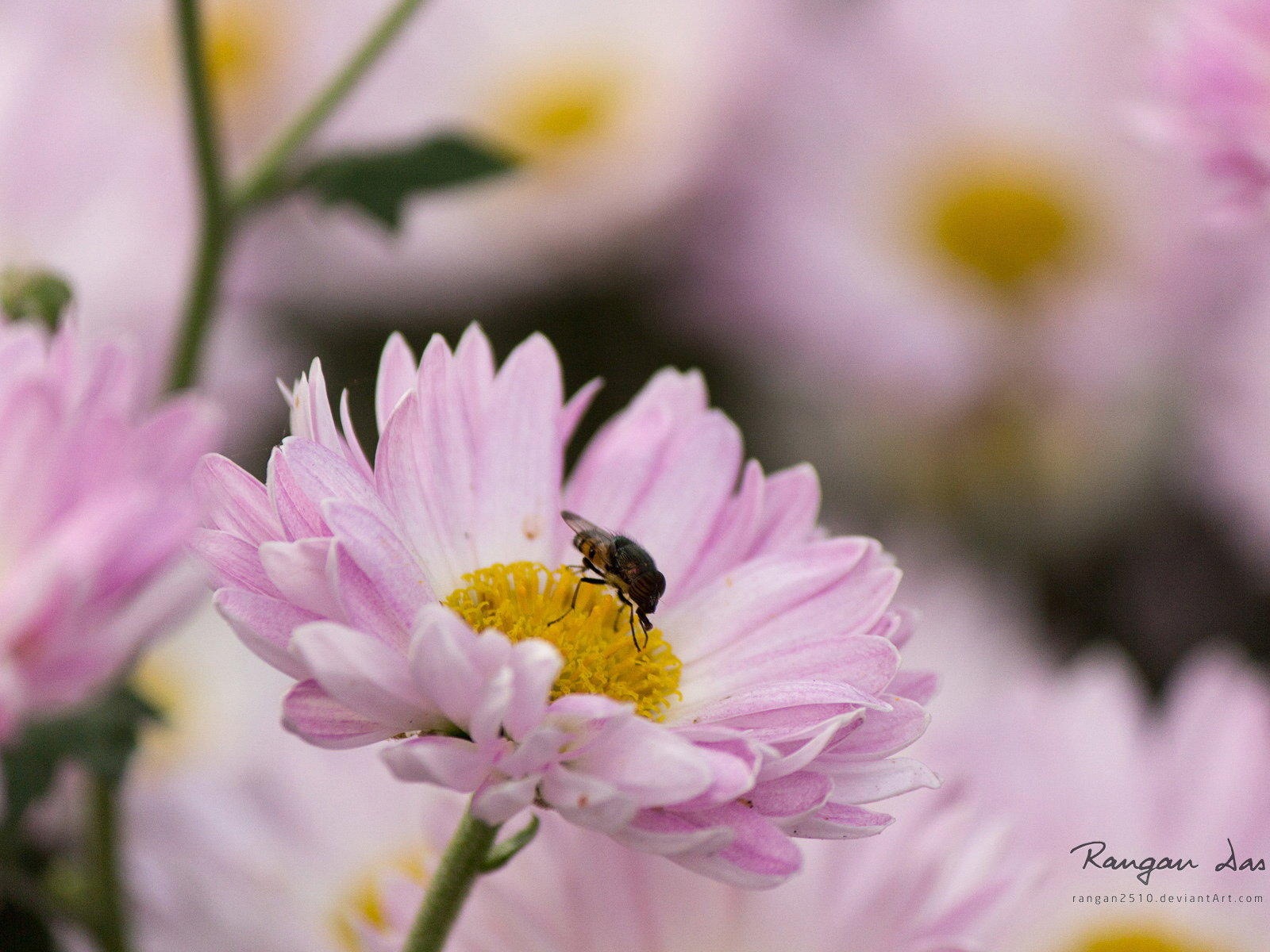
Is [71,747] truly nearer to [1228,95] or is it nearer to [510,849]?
[510,849]

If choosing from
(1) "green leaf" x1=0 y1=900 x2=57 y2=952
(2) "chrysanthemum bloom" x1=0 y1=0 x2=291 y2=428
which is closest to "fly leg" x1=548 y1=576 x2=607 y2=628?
(1) "green leaf" x1=0 y1=900 x2=57 y2=952

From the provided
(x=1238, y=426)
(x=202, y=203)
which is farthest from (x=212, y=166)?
(x=1238, y=426)

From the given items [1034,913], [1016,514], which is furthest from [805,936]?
[1016,514]

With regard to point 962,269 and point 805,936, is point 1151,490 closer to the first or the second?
point 962,269

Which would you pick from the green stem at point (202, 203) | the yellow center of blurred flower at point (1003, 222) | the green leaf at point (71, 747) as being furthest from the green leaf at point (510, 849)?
the yellow center of blurred flower at point (1003, 222)

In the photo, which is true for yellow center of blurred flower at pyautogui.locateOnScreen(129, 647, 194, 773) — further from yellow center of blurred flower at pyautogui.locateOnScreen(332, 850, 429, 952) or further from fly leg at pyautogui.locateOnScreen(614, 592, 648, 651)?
fly leg at pyautogui.locateOnScreen(614, 592, 648, 651)

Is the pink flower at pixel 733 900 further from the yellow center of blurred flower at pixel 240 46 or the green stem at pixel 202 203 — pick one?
the yellow center of blurred flower at pixel 240 46
